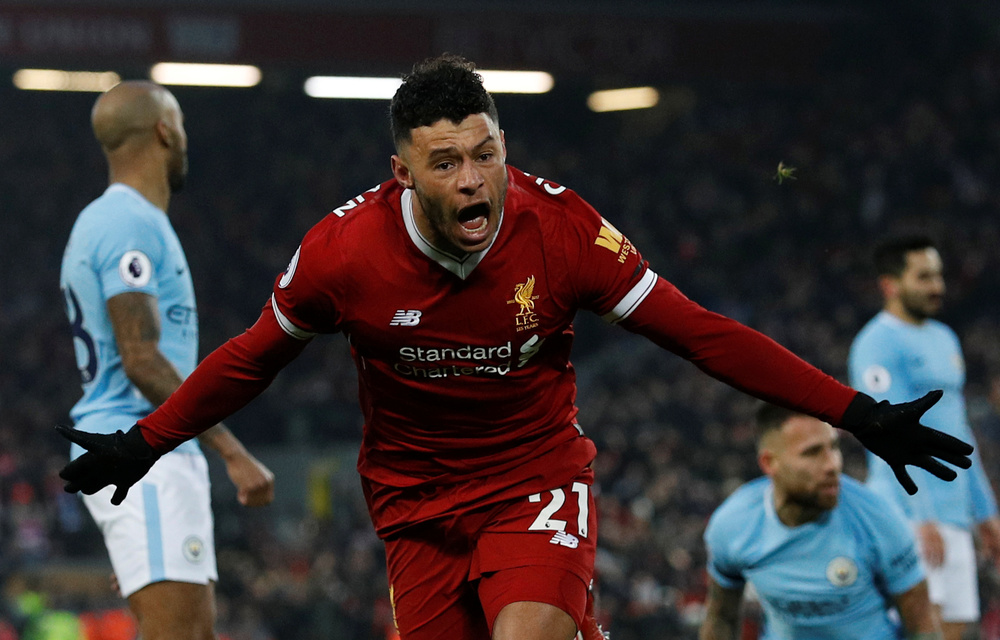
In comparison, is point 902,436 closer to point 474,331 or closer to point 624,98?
point 474,331

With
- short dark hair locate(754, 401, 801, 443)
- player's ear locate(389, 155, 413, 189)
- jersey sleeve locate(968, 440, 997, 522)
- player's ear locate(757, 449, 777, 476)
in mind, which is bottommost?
jersey sleeve locate(968, 440, 997, 522)

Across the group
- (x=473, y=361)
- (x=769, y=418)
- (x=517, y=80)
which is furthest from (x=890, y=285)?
(x=517, y=80)

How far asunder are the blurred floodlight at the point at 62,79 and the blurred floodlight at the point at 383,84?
301 cm

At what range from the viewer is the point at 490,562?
10.9ft

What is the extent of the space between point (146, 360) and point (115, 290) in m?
0.27

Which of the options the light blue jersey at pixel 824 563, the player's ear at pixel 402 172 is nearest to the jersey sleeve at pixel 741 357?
the player's ear at pixel 402 172

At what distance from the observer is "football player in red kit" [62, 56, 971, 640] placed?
10.2 ft

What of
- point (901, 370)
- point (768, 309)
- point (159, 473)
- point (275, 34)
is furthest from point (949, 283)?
point (159, 473)

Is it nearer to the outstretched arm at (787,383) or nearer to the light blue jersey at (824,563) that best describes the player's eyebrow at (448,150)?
the outstretched arm at (787,383)

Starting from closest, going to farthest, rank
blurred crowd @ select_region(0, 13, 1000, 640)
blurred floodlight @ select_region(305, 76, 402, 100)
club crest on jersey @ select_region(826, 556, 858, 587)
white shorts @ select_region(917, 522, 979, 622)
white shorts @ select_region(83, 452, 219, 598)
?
white shorts @ select_region(83, 452, 219, 598), club crest on jersey @ select_region(826, 556, 858, 587), white shorts @ select_region(917, 522, 979, 622), blurred crowd @ select_region(0, 13, 1000, 640), blurred floodlight @ select_region(305, 76, 402, 100)

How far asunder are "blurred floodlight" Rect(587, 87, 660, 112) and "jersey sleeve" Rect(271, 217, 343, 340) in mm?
18007

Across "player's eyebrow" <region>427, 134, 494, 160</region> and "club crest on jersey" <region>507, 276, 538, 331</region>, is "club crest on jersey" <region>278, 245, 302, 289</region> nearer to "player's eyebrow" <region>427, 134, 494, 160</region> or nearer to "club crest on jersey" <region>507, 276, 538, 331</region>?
"player's eyebrow" <region>427, 134, 494, 160</region>

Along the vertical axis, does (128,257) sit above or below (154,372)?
above

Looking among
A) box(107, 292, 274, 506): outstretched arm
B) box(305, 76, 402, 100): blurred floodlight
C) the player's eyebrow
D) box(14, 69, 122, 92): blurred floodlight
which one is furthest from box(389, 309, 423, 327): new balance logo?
box(14, 69, 122, 92): blurred floodlight
